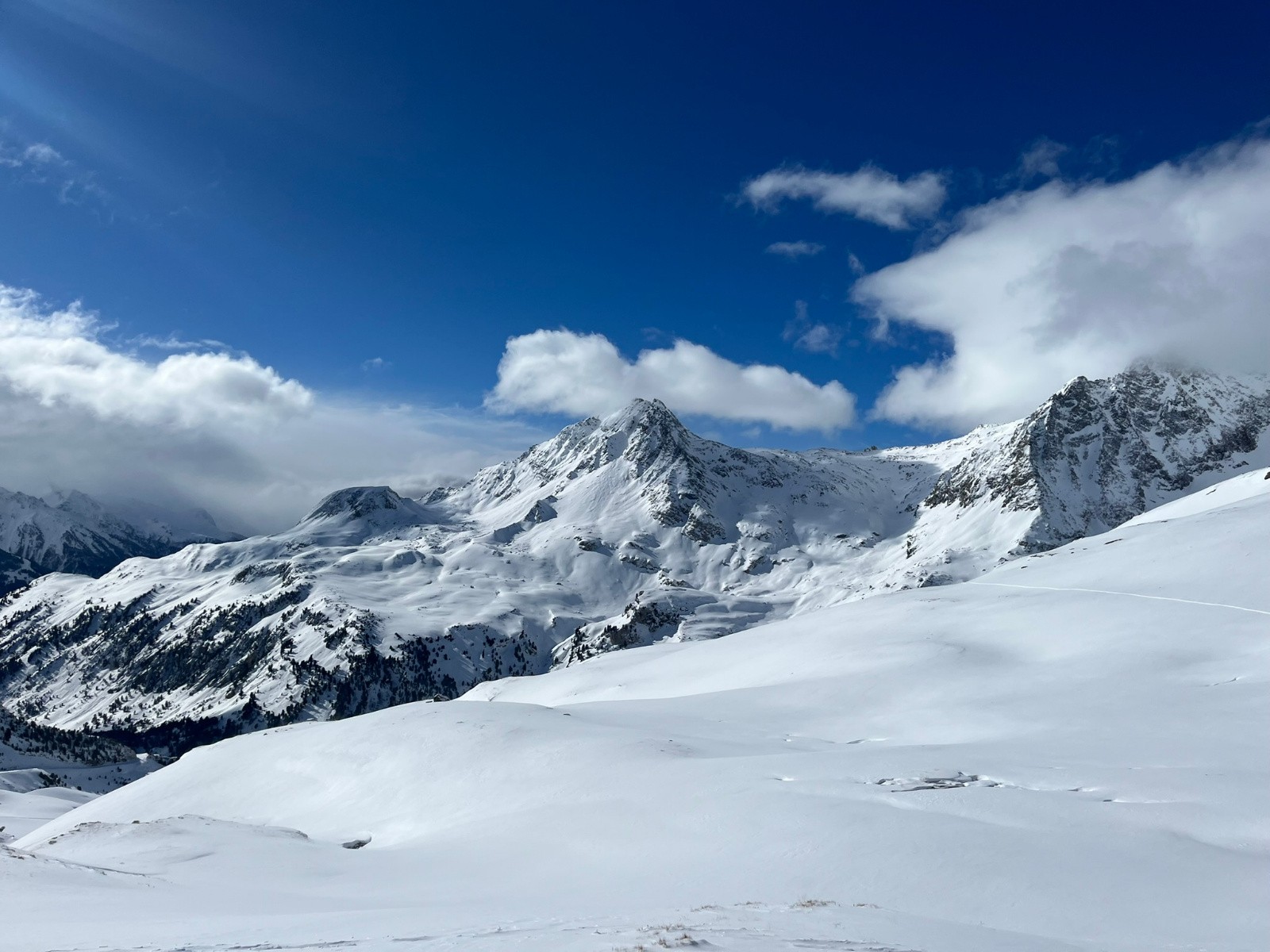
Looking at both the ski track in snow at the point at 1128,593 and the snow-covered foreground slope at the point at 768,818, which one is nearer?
the snow-covered foreground slope at the point at 768,818

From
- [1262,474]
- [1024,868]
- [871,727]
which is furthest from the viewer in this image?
[1262,474]

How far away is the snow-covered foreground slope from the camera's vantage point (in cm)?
1274

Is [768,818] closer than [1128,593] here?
Yes

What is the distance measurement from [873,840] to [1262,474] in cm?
11639

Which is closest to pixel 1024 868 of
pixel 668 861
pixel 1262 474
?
pixel 668 861

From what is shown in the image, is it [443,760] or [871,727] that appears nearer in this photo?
[443,760]

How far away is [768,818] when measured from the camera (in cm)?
1873

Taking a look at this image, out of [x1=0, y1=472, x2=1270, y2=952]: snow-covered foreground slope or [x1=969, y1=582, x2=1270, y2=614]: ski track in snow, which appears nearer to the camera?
[x1=0, y1=472, x2=1270, y2=952]: snow-covered foreground slope

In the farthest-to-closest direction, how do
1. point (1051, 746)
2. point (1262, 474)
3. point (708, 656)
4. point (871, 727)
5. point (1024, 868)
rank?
point (1262, 474) → point (708, 656) → point (871, 727) → point (1051, 746) → point (1024, 868)

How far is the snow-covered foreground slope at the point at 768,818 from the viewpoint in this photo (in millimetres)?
12742

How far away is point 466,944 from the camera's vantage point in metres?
11.0

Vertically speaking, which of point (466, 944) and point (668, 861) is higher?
point (466, 944)

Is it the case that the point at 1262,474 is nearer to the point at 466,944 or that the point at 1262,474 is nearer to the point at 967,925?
the point at 967,925

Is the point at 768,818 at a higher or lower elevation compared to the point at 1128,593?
lower
